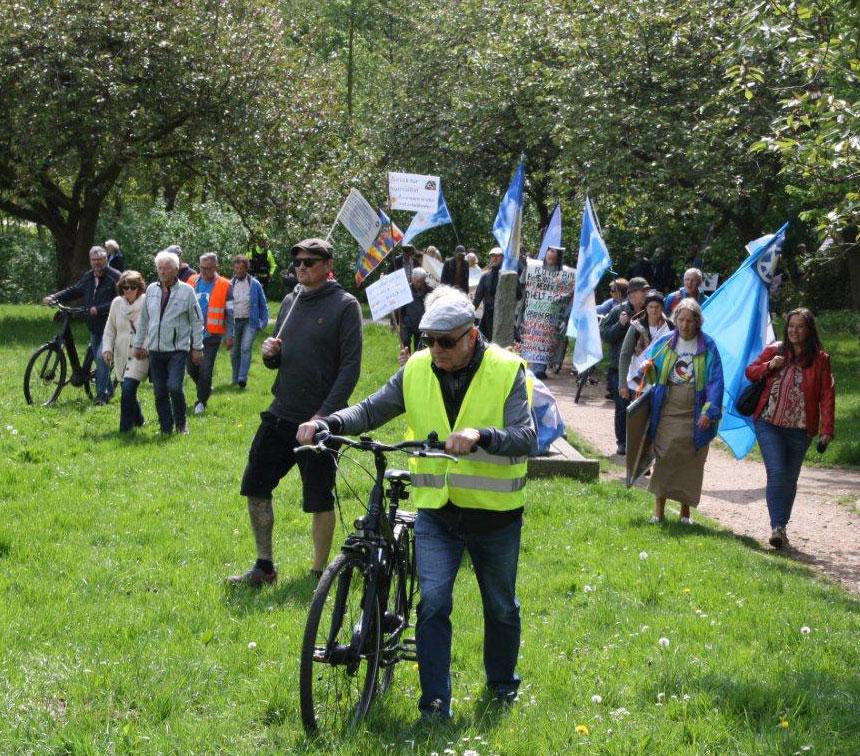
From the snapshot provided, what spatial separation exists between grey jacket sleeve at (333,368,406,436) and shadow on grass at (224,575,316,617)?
1.91 m

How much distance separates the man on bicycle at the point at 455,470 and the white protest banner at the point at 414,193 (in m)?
10.6

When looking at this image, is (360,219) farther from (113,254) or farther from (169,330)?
(113,254)

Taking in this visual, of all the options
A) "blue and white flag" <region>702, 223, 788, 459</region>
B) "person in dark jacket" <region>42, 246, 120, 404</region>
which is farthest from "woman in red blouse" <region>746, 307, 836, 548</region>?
"person in dark jacket" <region>42, 246, 120, 404</region>

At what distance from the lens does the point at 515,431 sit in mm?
5062

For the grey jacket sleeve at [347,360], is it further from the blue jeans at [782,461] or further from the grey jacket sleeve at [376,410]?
the blue jeans at [782,461]

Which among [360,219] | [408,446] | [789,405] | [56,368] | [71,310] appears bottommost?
[56,368]

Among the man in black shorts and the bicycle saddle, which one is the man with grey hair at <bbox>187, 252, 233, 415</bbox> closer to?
the man in black shorts

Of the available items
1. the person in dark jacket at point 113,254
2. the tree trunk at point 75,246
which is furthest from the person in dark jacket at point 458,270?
the tree trunk at point 75,246

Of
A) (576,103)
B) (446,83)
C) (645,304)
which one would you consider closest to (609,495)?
(645,304)

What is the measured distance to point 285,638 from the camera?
6.34m

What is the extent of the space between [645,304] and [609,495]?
9.22ft

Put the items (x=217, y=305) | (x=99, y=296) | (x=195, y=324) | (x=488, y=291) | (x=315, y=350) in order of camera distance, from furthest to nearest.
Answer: (x=488, y=291) < (x=217, y=305) < (x=99, y=296) < (x=195, y=324) < (x=315, y=350)

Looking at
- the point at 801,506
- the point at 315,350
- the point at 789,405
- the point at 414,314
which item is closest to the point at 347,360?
the point at 315,350

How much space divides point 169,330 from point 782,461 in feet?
20.2
